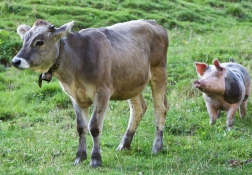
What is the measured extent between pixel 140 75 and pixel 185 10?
40.6 feet

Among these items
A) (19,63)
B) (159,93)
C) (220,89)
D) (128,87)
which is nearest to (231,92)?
(220,89)

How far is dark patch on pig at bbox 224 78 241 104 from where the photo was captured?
9609mm

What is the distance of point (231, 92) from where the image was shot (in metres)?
9.62

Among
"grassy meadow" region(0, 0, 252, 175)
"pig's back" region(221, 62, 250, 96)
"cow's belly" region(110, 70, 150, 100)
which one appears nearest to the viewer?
"grassy meadow" region(0, 0, 252, 175)

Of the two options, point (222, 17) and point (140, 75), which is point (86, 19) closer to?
point (222, 17)

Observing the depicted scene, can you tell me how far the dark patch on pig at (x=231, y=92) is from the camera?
9.61m

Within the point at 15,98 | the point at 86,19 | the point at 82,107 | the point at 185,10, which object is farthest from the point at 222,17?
the point at 82,107

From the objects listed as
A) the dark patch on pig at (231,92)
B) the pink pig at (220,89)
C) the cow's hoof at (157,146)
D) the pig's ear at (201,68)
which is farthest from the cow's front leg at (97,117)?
the dark patch on pig at (231,92)

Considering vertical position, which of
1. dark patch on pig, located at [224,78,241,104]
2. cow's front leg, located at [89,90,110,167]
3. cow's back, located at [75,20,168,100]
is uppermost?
cow's back, located at [75,20,168,100]

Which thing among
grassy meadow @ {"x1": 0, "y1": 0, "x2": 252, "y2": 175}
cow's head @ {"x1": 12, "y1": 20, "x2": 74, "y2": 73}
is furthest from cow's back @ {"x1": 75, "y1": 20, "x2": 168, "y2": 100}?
grassy meadow @ {"x1": 0, "y1": 0, "x2": 252, "y2": 175}

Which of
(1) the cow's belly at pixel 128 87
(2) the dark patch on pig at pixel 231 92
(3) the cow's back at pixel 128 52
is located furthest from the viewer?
(2) the dark patch on pig at pixel 231 92

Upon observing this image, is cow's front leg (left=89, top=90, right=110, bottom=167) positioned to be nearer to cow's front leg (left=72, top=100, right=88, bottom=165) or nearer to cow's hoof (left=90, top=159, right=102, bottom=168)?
cow's hoof (left=90, top=159, right=102, bottom=168)

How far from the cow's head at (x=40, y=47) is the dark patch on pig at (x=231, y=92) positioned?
12.1ft

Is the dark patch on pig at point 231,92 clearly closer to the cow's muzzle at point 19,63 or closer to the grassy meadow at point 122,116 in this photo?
the grassy meadow at point 122,116
